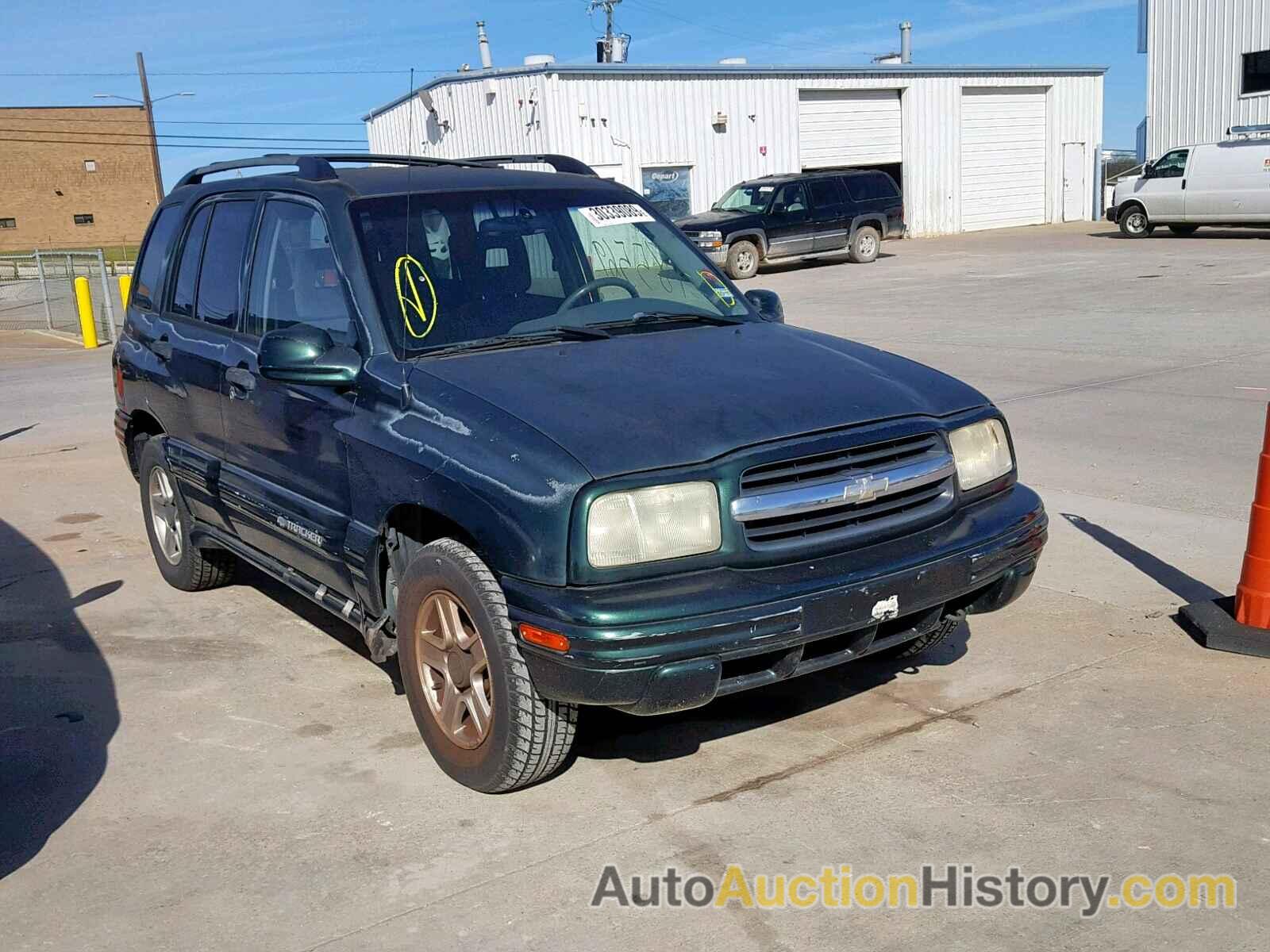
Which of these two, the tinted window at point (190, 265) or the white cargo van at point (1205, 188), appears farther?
the white cargo van at point (1205, 188)

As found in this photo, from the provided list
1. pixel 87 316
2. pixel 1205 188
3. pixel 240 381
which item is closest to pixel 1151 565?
pixel 240 381

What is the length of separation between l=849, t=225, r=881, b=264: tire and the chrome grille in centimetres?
2477

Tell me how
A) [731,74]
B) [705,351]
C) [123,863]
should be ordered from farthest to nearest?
[731,74]
[705,351]
[123,863]

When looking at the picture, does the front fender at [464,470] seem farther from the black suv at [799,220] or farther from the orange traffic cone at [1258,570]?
the black suv at [799,220]

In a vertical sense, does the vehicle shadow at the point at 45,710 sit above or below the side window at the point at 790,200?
below

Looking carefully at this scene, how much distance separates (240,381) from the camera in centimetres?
502

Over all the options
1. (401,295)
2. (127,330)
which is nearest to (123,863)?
(401,295)

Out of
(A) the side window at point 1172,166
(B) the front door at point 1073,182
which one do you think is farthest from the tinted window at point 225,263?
(B) the front door at point 1073,182

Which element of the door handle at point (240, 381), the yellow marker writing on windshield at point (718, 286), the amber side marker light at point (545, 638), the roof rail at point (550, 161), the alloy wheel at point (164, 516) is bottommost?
the alloy wheel at point (164, 516)

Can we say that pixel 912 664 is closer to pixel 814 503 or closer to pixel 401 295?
pixel 814 503

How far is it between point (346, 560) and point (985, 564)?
6.98 ft

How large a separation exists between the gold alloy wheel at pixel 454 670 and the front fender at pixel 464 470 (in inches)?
11.0

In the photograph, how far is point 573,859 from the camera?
3.53 meters

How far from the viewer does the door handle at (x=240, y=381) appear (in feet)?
16.2
